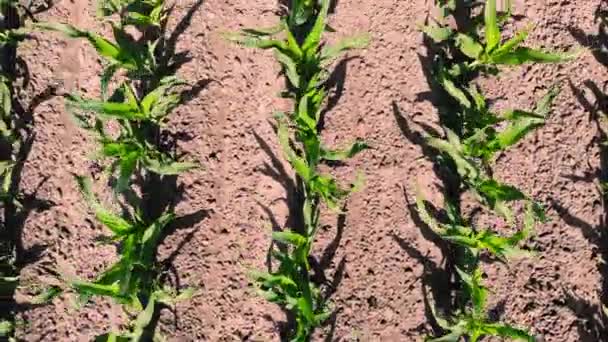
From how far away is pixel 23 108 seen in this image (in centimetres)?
271

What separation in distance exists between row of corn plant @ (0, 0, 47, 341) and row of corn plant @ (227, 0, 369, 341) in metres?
0.99

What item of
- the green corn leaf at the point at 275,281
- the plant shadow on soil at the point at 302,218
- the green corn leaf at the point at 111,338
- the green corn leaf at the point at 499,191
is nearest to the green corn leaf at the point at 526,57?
the green corn leaf at the point at 499,191

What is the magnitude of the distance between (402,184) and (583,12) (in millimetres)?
1073

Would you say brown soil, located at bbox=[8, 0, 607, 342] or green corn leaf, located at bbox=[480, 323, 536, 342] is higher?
brown soil, located at bbox=[8, 0, 607, 342]

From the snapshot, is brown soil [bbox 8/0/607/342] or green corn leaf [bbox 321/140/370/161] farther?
brown soil [bbox 8/0/607/342]

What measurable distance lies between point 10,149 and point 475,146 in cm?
201

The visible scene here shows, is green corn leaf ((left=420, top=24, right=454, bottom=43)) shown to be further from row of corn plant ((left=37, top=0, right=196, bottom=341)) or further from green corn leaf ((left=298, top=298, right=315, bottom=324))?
green corn leaf ((left=298, top=298, right=315, bottom=324))

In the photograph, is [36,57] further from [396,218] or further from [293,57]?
[396,218]

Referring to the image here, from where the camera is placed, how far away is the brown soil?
8.34 ft

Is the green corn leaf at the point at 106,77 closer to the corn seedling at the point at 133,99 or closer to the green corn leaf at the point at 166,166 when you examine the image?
the corn seedling at the point at 133,99

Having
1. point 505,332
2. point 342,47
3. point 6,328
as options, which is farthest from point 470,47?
point 6,328

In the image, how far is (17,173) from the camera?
2.70m

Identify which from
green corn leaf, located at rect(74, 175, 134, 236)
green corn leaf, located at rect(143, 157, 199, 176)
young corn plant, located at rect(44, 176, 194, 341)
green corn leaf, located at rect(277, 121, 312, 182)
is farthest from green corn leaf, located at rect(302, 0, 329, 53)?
green corn leaf, located at rect(74, 175, 134, 236)

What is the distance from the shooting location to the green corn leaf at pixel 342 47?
251cm
